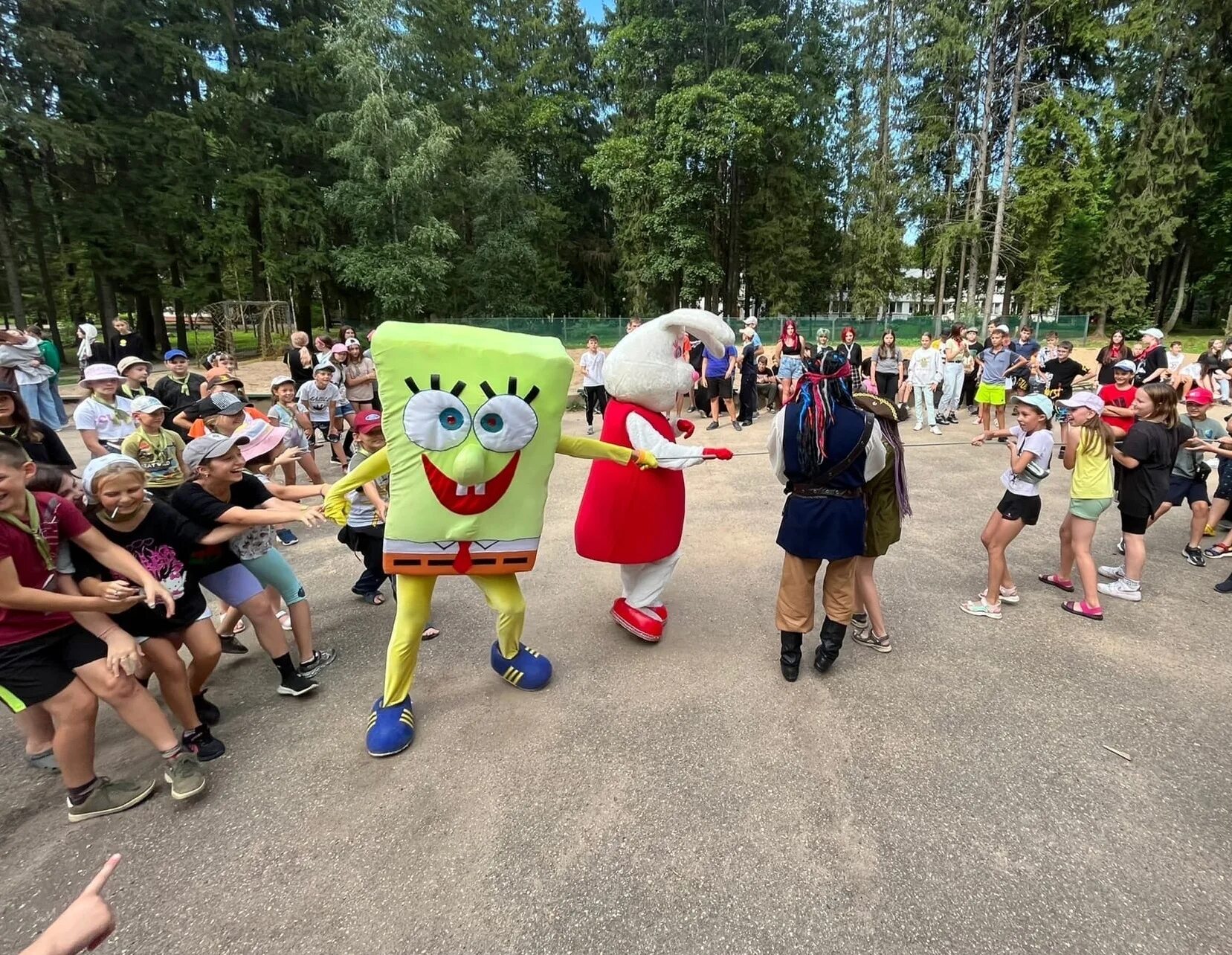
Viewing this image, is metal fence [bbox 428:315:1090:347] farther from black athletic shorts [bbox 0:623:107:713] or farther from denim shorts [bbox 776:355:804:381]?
black athletic shorts [bbox 0:623:107:713]

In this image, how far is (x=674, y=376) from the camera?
363 cm

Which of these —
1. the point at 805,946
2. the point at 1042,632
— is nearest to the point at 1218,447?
the point at 1042,632

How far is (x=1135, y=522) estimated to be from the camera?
4.30m

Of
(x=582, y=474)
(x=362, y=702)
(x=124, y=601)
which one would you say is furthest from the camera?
(x=582, y=474)

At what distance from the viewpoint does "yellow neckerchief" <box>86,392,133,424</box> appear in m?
4.99

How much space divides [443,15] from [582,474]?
2776 centimetres

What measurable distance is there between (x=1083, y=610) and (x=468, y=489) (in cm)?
409

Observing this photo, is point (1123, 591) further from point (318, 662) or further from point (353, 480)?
point (318, 662)

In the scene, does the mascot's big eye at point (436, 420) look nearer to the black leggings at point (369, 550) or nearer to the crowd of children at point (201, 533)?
the crowd of children at point (201, 533)

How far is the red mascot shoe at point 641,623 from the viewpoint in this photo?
3.86 m

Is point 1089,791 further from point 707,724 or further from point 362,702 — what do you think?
point 362,702

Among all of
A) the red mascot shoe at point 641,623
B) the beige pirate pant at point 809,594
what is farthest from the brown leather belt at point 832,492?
the red mascot shoe at point 641,623

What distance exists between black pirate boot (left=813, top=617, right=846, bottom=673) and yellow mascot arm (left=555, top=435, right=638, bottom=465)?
4.85 feet

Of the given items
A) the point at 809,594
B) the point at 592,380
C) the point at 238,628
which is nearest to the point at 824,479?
the point at 809,594
